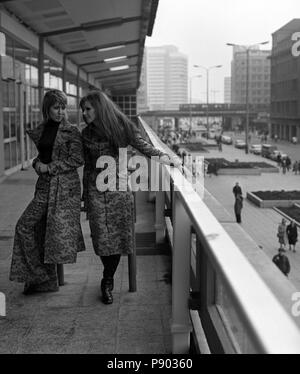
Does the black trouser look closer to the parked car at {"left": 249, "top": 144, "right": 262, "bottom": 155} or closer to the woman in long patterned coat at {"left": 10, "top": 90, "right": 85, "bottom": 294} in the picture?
the woman in long patterned coat at {"left": 10, "top": 90, "right": 85, "bottom": 294}

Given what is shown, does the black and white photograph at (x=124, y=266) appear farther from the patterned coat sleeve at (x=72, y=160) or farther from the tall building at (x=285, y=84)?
the tall building at (x=285, y=84)

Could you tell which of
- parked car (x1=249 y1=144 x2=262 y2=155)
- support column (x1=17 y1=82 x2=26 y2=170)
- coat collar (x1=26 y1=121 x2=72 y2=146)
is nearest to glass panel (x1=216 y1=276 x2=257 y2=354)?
coat collar (x1=26 y1=121 x2=72 y2=146)

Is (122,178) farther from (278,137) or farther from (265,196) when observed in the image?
(278,137)

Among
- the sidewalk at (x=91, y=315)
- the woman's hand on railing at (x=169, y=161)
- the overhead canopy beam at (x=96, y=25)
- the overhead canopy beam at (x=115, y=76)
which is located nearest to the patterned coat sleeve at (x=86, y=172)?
the woman's hand on railing at (x=169, y=161)

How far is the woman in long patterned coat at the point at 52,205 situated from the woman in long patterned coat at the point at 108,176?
0.11 metres

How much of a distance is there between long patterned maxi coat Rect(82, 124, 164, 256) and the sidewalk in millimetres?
387

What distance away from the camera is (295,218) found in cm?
2388

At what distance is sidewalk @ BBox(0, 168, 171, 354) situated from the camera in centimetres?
322

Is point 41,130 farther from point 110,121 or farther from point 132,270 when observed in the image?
point 132,270

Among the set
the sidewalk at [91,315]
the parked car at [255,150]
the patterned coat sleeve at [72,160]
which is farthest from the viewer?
the parked car at [255,150]

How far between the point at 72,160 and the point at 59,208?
0.99 ft

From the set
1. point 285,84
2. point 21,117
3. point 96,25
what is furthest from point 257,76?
point 21,117

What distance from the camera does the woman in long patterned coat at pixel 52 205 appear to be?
3.82 m

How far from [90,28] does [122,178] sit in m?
18.7
